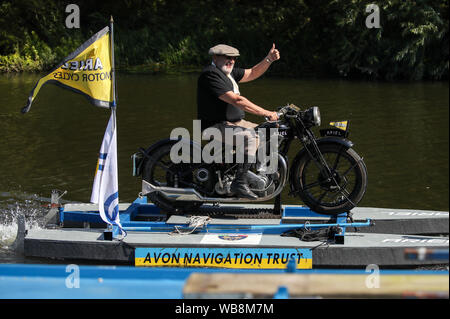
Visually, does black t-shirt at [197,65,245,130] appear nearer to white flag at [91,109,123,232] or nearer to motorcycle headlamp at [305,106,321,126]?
motorcycle headlamp at [305,106,321,126]

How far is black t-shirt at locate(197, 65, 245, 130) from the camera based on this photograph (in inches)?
273

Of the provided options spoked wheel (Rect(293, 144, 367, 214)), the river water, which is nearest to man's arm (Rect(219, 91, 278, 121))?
spoked wheel (Rect(293, 144, 367, 214))

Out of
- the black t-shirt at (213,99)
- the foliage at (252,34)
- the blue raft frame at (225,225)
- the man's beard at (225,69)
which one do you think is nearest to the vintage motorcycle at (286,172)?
the blue raft frame at (225,225)

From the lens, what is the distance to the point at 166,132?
14688 millimetres

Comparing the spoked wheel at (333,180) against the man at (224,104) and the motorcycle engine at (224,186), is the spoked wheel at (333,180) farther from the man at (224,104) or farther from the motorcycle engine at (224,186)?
the motorcycle engine at (224,186)

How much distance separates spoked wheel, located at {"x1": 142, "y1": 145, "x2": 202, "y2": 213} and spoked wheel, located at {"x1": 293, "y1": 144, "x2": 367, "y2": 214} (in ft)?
3.59

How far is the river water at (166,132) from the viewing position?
976 centimetres

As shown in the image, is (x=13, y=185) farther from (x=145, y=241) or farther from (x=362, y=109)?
(x=362, y=109)

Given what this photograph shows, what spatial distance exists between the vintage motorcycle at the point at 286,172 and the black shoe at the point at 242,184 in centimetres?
6

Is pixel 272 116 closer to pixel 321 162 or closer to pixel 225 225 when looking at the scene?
pixel 321 162

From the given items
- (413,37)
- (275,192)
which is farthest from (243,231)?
(413,37)

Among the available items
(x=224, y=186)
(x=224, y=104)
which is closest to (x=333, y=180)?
(x=224, y=186)

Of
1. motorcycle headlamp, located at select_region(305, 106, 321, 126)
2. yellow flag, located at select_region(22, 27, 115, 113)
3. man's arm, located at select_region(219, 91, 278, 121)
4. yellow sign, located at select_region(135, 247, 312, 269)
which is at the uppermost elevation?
yellow flag, located at select_region(22, 27, 115, 113)
